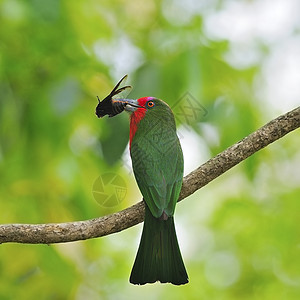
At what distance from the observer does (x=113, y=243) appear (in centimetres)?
614

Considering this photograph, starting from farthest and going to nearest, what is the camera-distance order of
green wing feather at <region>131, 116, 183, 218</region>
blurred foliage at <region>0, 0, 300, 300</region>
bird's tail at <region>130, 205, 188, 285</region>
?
blurred foliage at <region>0, 0, 300, 300</region>
green wing feather at <region>131, 116, 183, 218</region>
bird's tail at <region>130, 205, 188, 285</region>

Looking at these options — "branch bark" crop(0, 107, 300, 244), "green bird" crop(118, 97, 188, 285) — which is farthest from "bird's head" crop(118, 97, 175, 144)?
"branch bark" crop(0, 107, 300, 244)

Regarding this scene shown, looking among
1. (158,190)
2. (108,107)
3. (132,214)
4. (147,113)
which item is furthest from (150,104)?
(132,214)

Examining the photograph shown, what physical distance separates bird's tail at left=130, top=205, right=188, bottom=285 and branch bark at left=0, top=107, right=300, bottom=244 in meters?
0.09

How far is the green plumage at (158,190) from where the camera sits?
2.70 meters

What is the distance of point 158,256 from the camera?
9.06 ft

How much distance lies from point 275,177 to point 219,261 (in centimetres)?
102

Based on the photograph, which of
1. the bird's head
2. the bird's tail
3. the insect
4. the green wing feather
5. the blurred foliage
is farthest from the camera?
the blurred foliage

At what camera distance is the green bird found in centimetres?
270

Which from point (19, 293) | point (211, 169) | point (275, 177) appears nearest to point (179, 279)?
point (211, 169)

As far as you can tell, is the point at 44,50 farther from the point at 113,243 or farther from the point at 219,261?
the point at 219,261

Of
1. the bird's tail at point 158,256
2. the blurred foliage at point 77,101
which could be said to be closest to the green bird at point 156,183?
the bird's tail at point 158,256

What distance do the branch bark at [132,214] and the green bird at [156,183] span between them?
8 centimetres

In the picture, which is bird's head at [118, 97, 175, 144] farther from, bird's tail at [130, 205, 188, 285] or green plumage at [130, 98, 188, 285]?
bird's tail at [130, 205, 188, 285]
